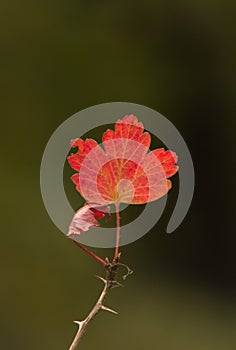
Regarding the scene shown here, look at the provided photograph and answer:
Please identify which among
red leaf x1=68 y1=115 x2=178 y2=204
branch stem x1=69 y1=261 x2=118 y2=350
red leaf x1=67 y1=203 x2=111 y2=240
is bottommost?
branch stem x1=69 y1=261 x2=118 y2=350

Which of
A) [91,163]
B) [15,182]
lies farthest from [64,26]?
[91,163]

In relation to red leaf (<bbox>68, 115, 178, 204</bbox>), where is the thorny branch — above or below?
below

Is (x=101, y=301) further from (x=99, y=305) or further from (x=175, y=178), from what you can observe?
(x=175, y=178)

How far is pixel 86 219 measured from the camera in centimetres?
19

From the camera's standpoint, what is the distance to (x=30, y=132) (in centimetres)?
138

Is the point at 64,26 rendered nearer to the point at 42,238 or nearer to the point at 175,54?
the point at 175,54

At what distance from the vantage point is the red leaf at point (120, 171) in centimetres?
19

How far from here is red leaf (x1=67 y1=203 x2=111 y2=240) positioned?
184 mm

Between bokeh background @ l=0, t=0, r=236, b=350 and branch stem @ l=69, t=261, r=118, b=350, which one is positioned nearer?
branch stem @ l=69, t=261, r=118, b=350

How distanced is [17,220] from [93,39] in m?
0.48

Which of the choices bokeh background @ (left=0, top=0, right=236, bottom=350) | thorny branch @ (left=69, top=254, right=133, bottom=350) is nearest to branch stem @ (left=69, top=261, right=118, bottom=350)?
thorny branch @ (left=69, top=254, right=133, bottom=350)

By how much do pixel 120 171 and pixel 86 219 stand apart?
0.02 meters

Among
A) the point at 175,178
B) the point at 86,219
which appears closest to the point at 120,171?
the point at 86,219

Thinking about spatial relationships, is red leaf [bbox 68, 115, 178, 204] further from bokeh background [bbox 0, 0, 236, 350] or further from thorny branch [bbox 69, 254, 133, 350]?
bokeh background [bbox 0, 0, 236, 350]
